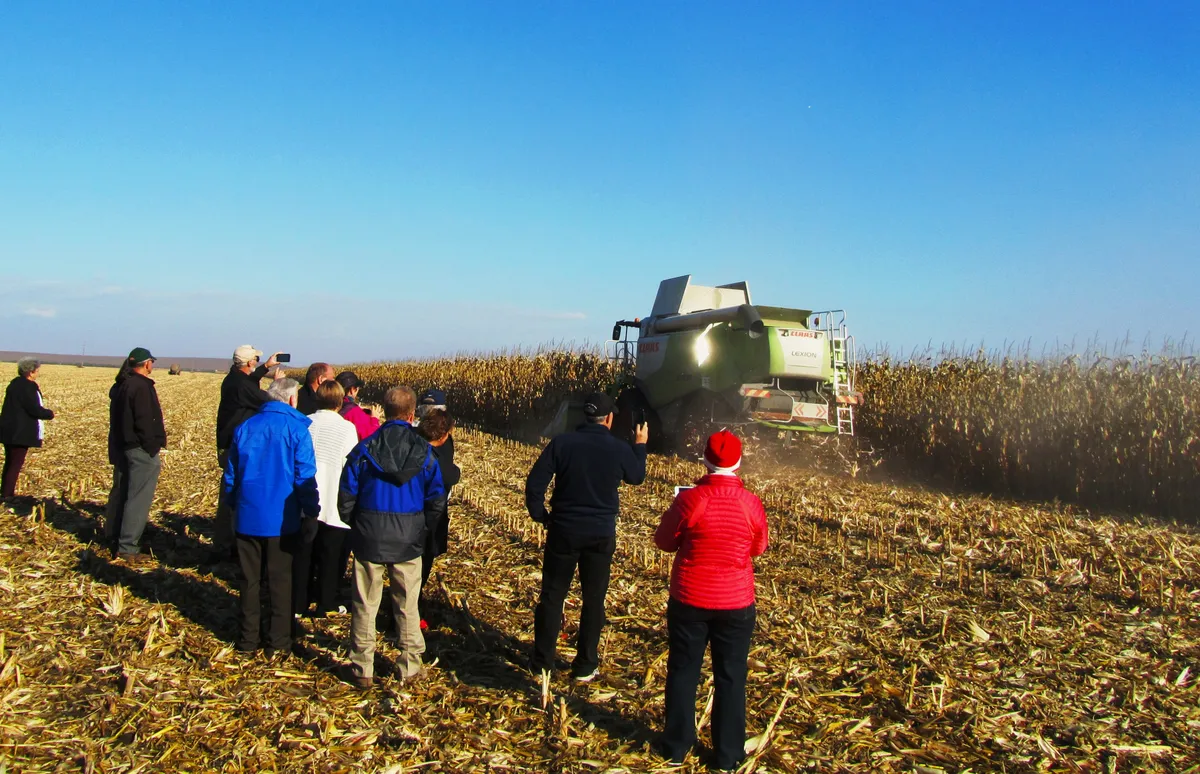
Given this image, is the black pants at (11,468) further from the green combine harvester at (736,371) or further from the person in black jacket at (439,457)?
the green combine harvester at (736,371)

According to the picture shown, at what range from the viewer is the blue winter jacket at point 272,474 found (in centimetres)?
587

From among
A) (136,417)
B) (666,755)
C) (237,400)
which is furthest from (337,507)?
(136,417)

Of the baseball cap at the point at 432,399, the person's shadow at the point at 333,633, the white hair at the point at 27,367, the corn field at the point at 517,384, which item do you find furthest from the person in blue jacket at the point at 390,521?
the corn field at the point at 517,384

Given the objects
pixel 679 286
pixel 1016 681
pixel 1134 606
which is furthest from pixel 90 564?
pixel 679 286

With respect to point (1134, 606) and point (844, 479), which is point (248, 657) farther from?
point (844, 479)

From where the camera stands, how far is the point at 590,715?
4949 mm

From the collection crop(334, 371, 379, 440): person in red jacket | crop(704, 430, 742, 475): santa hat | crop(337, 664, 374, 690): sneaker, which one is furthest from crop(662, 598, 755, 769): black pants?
crop(334, 371, 379, 440): person in red jacket

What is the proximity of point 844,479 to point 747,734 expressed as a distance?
10838 millimetres

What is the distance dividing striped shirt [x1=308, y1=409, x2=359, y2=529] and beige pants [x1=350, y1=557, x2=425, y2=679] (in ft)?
3.71

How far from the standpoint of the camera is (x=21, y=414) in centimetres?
1002

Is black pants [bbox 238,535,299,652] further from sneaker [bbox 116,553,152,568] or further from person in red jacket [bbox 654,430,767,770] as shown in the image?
person in red jacket [bbox 654,430,767,770]

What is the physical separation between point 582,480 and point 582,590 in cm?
70

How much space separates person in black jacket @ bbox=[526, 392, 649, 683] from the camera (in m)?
5.38

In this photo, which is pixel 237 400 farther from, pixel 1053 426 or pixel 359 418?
pixel 1053 426
